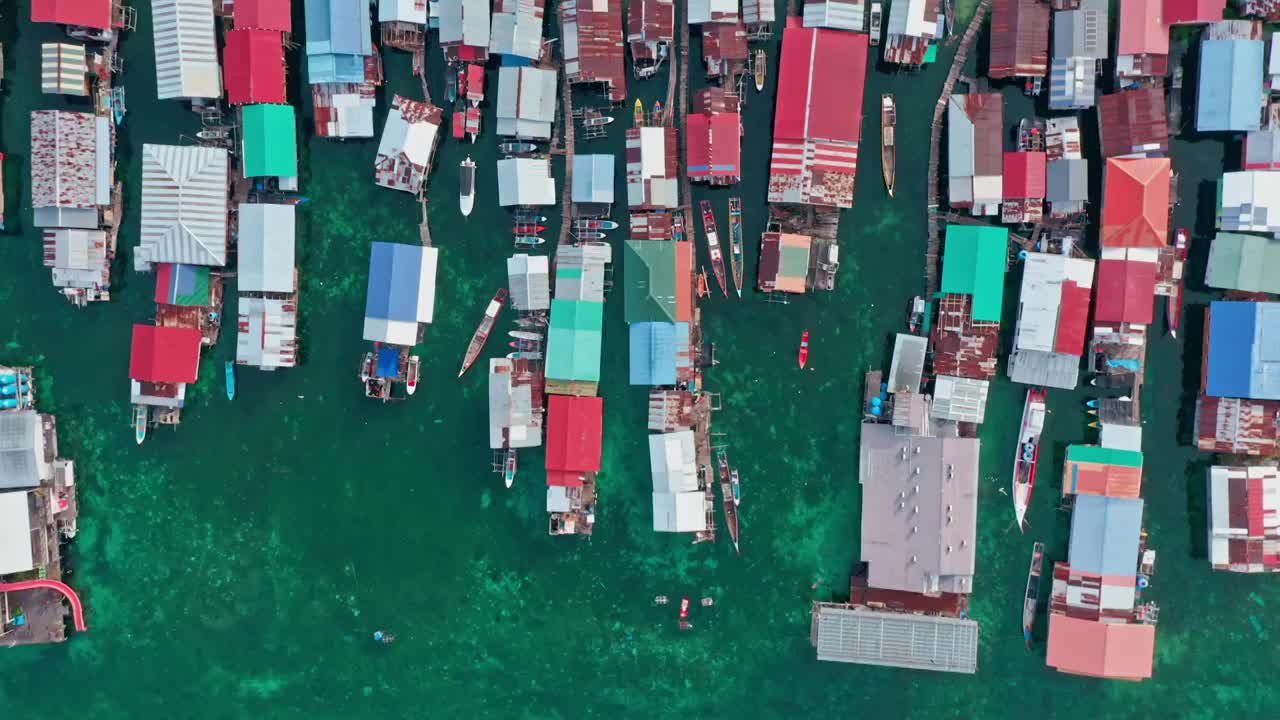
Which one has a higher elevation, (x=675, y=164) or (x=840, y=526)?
(x=675, y=164)

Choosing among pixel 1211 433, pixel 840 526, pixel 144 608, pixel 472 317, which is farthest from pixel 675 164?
pixel 144 608

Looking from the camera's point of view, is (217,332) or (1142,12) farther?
(217,332)

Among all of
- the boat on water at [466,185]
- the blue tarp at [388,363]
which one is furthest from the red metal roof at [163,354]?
the boat on water at [466,185]

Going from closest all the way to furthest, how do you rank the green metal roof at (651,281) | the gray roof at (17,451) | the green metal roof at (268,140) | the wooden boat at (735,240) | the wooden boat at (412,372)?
the gray roof at (17,451), the green metal roof at (268,140), the green metal roof at (651,281), the wooden boat at (735,240), the wooden boat at (412,372)

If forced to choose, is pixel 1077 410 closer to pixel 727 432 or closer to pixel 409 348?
pixel 727 432

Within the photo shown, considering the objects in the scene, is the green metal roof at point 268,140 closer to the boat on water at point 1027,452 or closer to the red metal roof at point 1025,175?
the red metal roof at point 1025,175

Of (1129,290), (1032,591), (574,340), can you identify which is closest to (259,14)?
(574,340)
